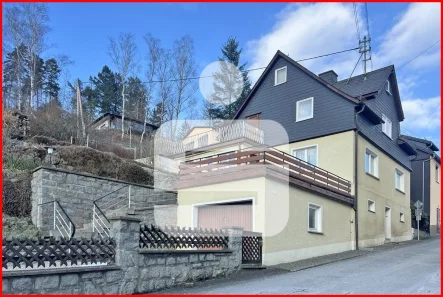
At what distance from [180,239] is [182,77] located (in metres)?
27.2

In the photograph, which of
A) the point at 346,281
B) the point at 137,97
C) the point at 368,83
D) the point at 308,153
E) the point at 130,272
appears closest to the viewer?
the point at 130,272

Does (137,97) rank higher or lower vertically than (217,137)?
higher

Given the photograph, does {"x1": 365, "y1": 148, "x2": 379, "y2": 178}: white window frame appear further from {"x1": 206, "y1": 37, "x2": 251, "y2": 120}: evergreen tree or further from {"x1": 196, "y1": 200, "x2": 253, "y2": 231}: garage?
{"x1": 206, "y1": 37, "x2": 251, "y2": 120}: evergreen tree

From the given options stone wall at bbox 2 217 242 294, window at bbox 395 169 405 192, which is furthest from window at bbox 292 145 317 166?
stone wall at bbox 2 217 242 294

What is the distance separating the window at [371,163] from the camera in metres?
18.9

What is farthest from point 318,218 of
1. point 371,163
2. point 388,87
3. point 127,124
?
point 127,124

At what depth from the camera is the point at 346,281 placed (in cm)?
948

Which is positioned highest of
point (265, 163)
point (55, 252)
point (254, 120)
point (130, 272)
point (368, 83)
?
point (368, 83)

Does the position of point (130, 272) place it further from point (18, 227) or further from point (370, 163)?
point (370, 163)

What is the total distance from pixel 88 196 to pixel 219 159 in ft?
16.2

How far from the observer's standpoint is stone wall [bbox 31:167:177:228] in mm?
13398

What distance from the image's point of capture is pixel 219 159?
14.8 meters

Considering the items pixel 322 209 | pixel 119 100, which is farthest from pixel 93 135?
pixel 119 100

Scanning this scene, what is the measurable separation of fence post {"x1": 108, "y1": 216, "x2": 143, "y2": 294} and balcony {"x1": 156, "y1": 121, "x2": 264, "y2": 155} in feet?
42.7
